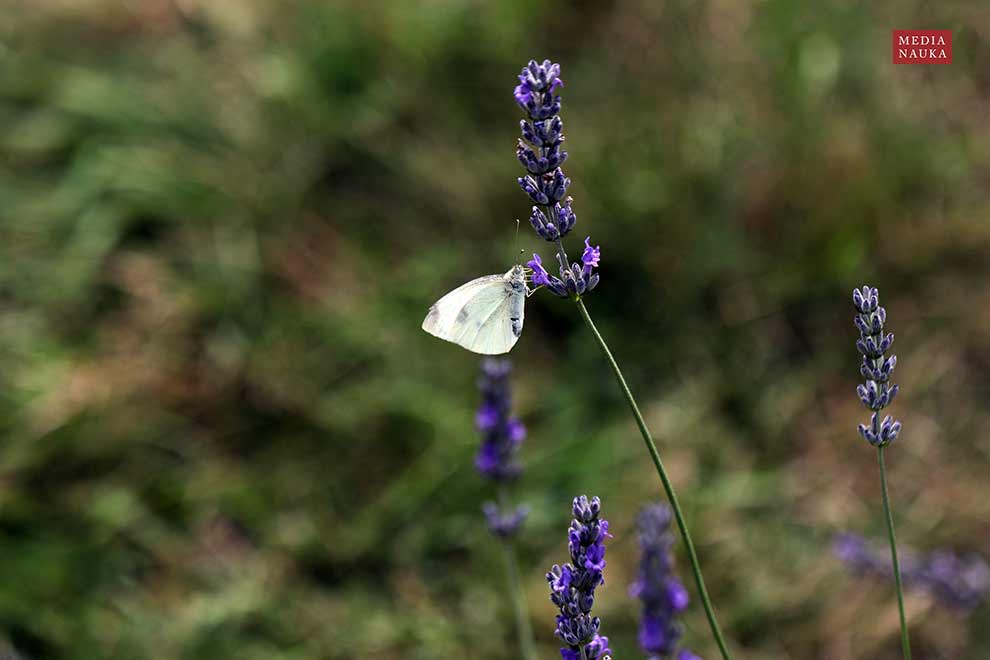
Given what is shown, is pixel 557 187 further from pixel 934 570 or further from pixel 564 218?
pixel 934 570

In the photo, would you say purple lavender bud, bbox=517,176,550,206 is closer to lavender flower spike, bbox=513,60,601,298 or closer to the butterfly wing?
lavender flower spike, bbox=513,60,601,298

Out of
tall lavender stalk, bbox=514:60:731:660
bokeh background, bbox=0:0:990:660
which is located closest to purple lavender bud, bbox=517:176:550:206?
tall lavender stalk, bbox=514:60:731:660

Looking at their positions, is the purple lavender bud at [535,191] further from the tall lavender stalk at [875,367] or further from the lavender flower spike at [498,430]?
the lavender flower spike at [498,430]

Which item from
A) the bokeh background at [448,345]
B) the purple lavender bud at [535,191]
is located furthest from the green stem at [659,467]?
the bokeh background at [448,345]

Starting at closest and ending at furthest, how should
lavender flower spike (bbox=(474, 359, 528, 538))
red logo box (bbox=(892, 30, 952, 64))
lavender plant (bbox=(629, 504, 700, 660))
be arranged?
1. lavender plant (bbox=(629, 504, 700, 660))
2. lavender flower spike (bbox=(474, 359, 528, 538))
3. red logo box (bbox=(892, 30, 952, 64))

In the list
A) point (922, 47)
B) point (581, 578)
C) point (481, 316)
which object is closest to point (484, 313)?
point (481, 316)
